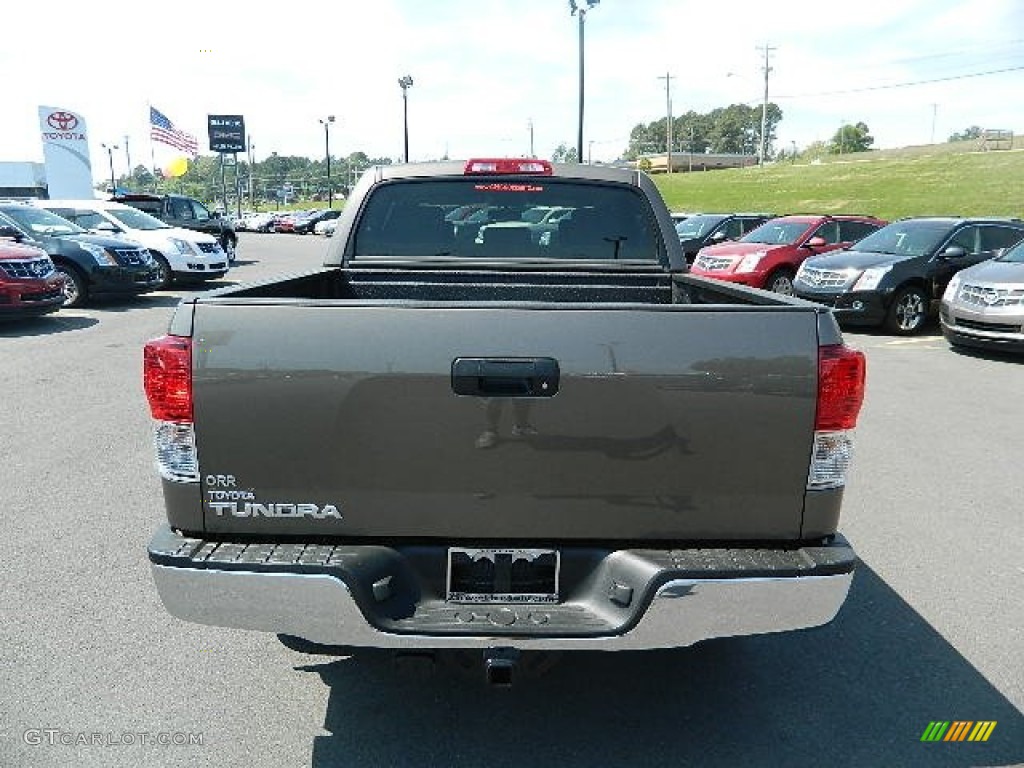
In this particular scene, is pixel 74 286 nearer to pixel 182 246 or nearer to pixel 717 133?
pixel 182 246

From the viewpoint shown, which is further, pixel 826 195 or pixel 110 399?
pixel 826 195

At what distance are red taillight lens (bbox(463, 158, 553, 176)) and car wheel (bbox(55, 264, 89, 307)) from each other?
12228 millimetres

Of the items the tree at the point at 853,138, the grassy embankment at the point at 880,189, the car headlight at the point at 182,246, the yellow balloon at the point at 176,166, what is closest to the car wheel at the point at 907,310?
the car headlight at the point at 182,246

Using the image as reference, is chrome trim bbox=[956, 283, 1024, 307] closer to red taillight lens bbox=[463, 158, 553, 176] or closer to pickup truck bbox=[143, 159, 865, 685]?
red taillight lens bbox=[463, 158, 553, 176]

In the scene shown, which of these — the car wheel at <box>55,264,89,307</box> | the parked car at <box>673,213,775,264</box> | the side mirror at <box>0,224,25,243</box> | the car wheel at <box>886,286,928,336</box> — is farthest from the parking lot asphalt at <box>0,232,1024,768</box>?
the parked car at <box>673,213,775,264</box>

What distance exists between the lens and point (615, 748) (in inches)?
113

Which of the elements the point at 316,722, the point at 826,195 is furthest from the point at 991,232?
the point at 826,195

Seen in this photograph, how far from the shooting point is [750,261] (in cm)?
1470

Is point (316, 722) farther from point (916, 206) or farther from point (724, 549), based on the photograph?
point (916, 206)

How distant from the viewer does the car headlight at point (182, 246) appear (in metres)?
17.5

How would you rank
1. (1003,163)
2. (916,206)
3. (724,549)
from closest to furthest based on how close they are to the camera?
(724,549)
(916,206)
(1003,163)

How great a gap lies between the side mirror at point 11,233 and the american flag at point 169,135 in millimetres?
44080

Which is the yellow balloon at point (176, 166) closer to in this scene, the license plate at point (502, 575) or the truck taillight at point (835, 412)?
the license plate at point (502, 575)

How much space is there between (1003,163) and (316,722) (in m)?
62.6
